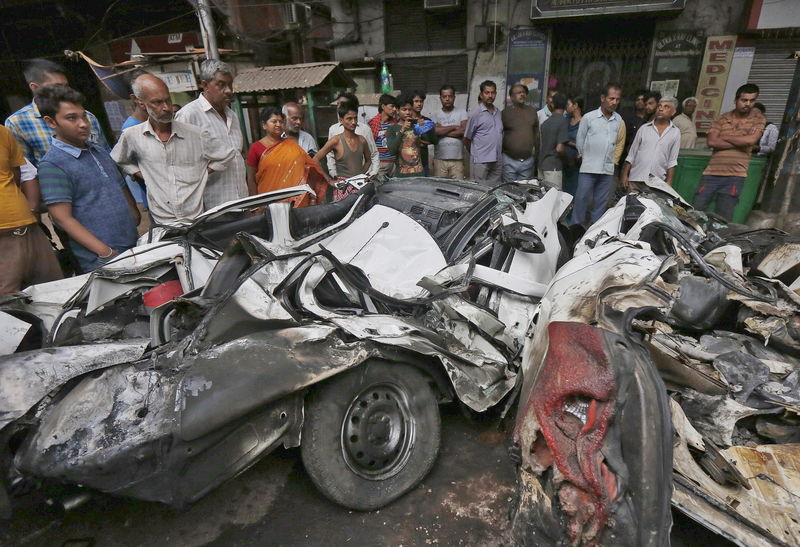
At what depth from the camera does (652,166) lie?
16.9 feet

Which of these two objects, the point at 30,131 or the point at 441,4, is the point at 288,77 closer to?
the point at 441,4

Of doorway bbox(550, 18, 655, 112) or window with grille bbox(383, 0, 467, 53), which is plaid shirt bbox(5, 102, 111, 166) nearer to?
window with grille bbox(383, 0, 467, 53)

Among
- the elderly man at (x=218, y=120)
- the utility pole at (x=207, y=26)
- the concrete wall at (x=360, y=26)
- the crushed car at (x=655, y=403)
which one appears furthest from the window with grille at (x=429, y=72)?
the crushed car at (x=655, y=403)

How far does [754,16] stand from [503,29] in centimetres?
406

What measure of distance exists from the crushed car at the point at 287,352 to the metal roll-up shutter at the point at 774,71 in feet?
23.2

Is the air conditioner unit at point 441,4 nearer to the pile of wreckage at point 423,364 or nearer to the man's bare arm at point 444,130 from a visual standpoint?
the man's bare arm at point 444,130

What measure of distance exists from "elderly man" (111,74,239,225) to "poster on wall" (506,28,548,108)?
22.2 feet

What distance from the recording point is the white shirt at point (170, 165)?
3199 millimetres

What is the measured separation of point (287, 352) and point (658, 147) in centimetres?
518

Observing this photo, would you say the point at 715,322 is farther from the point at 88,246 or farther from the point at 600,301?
the point at 88,246

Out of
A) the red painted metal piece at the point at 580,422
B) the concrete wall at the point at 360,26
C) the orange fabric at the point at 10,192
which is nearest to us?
the red painted metal piece at the point at 580,422

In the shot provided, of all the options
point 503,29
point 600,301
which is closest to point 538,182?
point 600,301

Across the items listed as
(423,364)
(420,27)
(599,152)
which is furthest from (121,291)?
(420,27)

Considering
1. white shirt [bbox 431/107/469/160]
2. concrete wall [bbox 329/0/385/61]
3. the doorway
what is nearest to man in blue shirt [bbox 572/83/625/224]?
white shirt [bbox 431/107/469/160]
